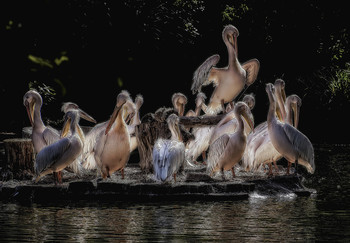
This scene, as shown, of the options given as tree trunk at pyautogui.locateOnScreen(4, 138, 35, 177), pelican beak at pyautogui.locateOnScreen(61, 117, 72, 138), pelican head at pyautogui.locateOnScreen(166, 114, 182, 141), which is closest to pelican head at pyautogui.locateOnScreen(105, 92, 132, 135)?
pelican beak at pyautogui.locateOnScreen(61, 117, 72, 138)

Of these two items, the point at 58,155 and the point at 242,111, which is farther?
the point at 242,111

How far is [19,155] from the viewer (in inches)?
329

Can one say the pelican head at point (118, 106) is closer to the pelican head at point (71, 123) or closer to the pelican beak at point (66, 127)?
the pelican head at point (71, 123)

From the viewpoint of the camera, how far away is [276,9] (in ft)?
60.4

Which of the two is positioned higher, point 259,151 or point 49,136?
point 49,136

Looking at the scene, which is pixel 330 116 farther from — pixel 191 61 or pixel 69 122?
pixel 69 122

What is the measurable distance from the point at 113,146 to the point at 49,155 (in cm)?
101

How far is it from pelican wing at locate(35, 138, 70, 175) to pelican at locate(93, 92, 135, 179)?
29.6 inches

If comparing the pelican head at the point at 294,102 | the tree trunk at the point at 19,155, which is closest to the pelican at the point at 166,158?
the tree trunk at the point at 19,155

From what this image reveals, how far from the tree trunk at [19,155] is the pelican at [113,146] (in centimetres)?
82

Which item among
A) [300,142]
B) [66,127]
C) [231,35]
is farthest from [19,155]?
[231,35]

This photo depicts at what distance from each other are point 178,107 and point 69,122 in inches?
125

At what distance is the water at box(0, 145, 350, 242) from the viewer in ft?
17.5

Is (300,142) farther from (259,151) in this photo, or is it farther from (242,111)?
(242,111)
